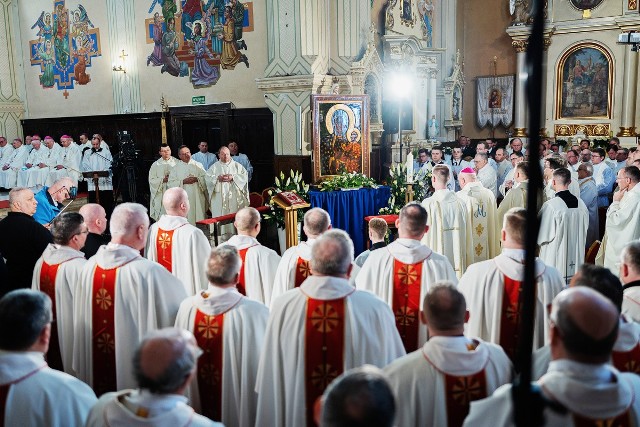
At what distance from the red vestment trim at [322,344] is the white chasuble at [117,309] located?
1249mm

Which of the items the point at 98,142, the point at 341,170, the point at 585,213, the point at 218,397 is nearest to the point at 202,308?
the point at 218,397

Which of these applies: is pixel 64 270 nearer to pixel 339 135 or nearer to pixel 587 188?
pixel 339 135

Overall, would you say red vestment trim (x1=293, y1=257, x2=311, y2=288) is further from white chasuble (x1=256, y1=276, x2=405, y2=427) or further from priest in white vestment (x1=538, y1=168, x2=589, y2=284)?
priest in white vestment (x1=538, y1=168, x2=589, y2=284)

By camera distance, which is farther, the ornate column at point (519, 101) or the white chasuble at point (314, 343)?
the ornate column at point (519, 101)

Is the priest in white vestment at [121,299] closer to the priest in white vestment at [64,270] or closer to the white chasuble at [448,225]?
the priest in white vestment at [64,270]

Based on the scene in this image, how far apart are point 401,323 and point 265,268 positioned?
52.7 inches

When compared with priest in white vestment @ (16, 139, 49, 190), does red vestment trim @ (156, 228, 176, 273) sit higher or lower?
lower

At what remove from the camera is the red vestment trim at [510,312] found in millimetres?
4012

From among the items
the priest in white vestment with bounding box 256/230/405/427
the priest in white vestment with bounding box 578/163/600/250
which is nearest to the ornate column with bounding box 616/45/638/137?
the priest in white vestment with bounding box 578/163/600/250

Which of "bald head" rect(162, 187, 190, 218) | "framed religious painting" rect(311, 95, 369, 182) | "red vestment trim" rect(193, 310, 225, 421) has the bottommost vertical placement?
"red vestment trim" rect(193, 310, 225, 421)

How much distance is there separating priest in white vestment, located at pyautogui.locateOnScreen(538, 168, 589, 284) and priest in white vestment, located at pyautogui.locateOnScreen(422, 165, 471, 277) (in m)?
1.08

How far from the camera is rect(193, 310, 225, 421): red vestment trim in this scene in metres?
3.56

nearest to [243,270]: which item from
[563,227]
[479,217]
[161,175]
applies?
[563,227]

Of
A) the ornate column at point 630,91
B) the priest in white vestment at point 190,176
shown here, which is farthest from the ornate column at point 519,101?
the priest in white vestment at point 190,176
